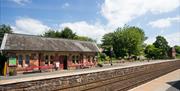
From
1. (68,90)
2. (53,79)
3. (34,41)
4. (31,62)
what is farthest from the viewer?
(34,41)

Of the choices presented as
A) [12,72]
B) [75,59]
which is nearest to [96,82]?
[12,72]

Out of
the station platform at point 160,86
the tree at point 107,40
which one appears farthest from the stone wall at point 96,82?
the tree at point 107,40

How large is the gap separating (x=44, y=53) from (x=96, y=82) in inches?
830

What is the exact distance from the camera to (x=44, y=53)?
32188 millimetres

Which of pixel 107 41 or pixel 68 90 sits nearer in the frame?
pixel 68 90

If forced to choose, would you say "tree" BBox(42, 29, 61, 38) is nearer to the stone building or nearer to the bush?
the stone building

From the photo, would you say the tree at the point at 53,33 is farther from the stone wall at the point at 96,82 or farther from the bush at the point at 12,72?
the stone wall at the point at 96,82

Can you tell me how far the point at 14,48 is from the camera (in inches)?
1110

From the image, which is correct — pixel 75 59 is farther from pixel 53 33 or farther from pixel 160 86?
pixel 53 33

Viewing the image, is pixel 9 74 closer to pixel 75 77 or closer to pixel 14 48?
pixel 14 48

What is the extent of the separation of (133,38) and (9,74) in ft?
178

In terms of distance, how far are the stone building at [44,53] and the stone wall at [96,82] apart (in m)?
14.6

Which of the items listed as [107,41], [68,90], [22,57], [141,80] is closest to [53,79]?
[68,90]

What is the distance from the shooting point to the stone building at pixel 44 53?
28375 millimetres
